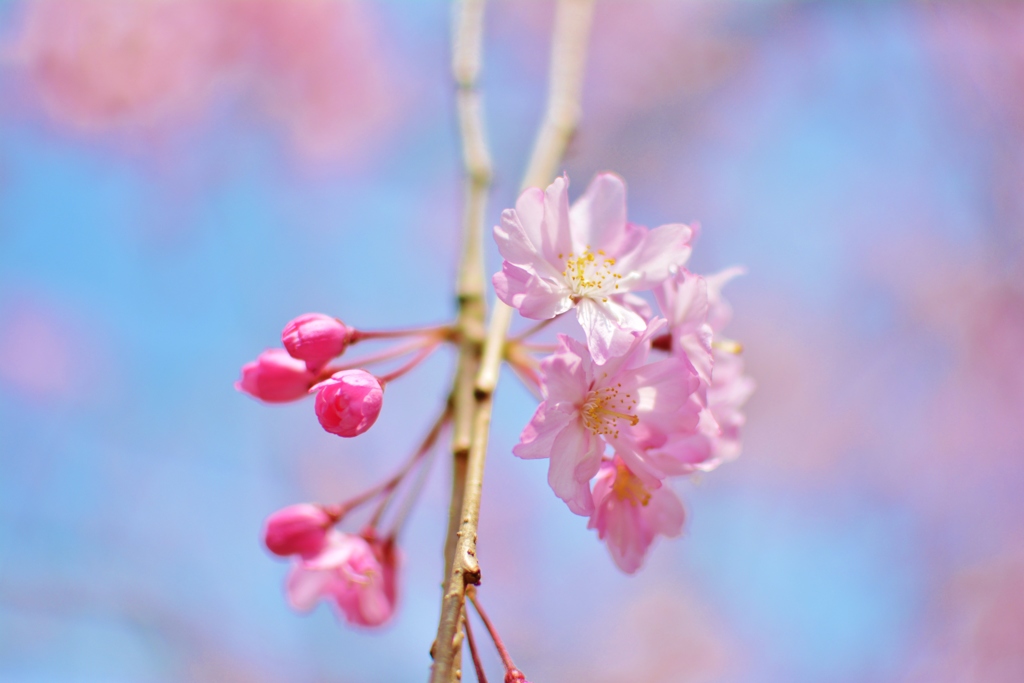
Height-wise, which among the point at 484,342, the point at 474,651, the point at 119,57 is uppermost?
the point at 119,57

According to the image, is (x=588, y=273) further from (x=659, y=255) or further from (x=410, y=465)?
(x=410, y=465)

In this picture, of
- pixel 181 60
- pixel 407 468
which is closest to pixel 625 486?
pixel 407 468

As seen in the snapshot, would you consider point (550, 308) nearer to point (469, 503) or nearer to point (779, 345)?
point (469, 503)

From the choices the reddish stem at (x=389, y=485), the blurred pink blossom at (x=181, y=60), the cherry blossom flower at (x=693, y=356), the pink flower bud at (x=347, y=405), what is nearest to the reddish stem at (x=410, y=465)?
the reddish stem at (x=389, y=485)

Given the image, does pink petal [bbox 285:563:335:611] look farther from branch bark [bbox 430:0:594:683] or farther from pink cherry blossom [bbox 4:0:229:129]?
pink cherry blossom [bbox 4:0:229:129]

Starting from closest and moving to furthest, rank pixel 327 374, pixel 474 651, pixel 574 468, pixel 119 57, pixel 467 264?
pixel 474 651
pixel 574 468
pixel 327 374
pixel 467 264
pixel 119 57

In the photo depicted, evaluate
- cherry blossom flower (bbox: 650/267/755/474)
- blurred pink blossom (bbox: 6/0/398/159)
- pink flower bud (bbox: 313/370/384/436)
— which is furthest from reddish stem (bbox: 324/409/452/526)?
blurred pink blossom (bbox: 6/0/398/159)
